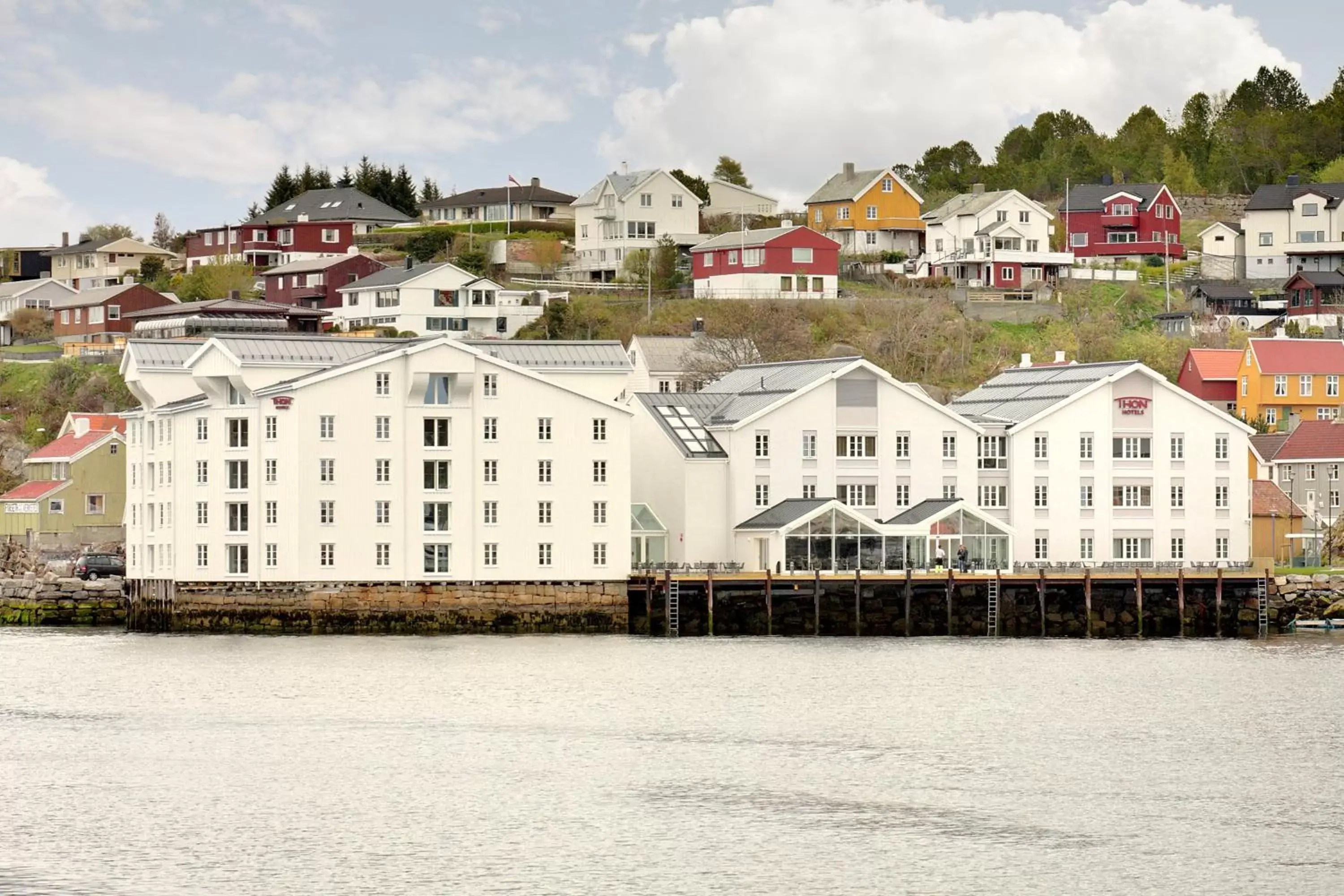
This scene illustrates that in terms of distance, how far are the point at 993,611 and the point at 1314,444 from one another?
30.5 metres

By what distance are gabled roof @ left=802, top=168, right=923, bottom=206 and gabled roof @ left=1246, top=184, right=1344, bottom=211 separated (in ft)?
74.4

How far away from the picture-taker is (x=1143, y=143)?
191m

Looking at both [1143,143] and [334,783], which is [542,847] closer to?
[334,783]

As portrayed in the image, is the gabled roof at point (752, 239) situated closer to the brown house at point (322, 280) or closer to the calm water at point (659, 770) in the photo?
the brown house at point (322, 280)

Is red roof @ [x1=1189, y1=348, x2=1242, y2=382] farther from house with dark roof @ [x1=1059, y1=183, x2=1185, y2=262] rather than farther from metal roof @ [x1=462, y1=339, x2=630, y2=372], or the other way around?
metal roof @ [x1=462, y1=339, x2=630, y2=372]

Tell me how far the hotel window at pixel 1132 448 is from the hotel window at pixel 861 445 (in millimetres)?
9864

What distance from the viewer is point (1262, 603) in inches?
3538

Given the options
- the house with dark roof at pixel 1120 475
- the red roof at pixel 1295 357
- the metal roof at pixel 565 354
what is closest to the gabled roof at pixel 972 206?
the red roof at pixel 1295 357

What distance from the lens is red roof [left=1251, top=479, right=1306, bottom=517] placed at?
4048 inches

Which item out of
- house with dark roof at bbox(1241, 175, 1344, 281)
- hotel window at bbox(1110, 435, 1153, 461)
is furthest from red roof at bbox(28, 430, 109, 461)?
house with dark roof at bbox(1241, 175, 1344, 281)

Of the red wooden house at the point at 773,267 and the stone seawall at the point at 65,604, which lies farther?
the red wooden house at the point at 773,267

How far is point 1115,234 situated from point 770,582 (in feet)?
255

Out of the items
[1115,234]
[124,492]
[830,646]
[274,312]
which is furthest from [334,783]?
[1115,234]

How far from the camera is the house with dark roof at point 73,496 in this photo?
109500 millimetres
